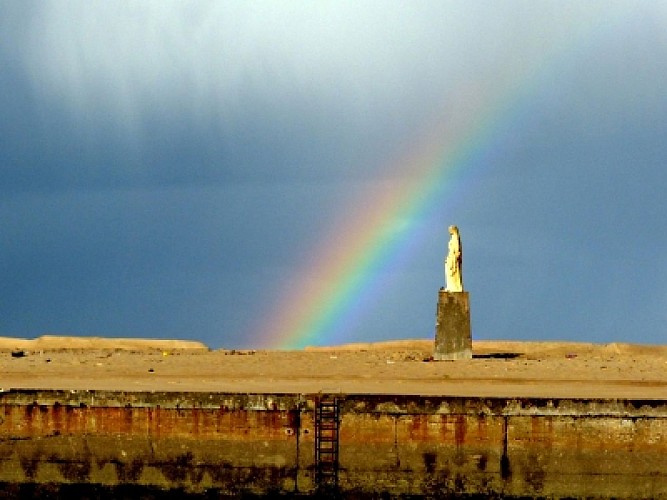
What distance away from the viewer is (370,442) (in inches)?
842

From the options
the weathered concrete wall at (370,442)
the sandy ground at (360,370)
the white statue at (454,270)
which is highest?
the white statue at (454,270)

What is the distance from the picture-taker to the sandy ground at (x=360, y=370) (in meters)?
25.0

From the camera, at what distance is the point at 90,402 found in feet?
72.5

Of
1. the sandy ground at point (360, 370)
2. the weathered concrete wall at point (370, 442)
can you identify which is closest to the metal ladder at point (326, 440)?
the weathered concrete wall at point (370, 442)

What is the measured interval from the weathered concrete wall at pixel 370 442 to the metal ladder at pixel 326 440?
0.12 metres

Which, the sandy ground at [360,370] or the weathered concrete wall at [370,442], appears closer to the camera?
the weathered concrete wall at [370,442]

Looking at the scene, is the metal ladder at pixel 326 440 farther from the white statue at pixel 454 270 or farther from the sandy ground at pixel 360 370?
the white statue at pixel 454 270

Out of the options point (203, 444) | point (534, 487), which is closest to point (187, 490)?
point (203, 444)

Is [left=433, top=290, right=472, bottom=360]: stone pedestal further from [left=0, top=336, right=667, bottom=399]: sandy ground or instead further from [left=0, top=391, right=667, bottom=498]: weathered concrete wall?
[left=0, top=391, right=667, bottom=498]: weathered concrete wall

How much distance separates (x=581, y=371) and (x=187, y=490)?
1142cm

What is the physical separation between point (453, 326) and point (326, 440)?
11.3 m

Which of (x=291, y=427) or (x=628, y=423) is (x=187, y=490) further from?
(x=628, y=423)

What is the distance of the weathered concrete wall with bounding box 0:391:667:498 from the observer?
20.9 metres

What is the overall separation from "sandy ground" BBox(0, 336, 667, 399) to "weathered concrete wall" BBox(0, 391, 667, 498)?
1733 millimetres
